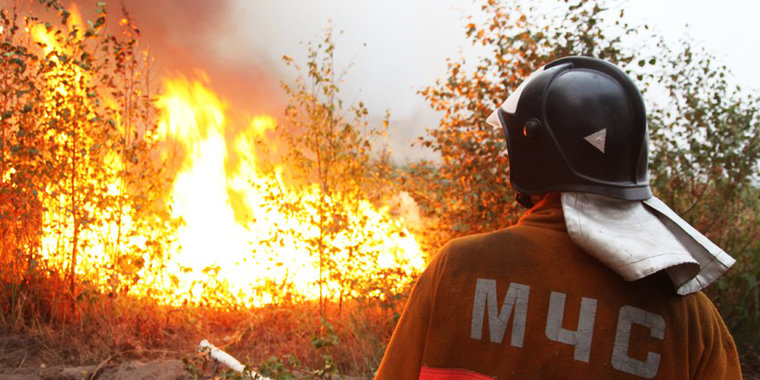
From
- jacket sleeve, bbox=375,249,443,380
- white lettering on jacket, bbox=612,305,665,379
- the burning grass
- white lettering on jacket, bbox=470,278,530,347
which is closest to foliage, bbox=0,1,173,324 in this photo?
the burning grass

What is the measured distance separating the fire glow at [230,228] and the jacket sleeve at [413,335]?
407 centimetres

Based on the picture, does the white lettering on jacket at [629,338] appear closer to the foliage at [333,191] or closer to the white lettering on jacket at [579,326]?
the white lettering on jacket at [579,326]

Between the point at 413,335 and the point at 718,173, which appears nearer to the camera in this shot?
the point at 413,335

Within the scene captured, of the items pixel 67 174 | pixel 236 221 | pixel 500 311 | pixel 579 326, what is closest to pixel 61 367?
pixel 67 174

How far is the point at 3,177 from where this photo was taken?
17.3ft

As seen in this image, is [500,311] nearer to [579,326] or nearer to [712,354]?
[579,326]

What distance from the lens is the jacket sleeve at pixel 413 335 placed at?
1.40m

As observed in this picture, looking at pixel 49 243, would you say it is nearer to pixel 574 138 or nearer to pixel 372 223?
pixel 372 223

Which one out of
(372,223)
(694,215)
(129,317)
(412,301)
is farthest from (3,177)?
(694,215)

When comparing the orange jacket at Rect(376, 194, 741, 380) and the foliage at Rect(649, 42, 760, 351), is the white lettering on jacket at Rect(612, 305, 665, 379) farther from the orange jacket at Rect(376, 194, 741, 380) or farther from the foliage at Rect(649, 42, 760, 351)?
the foliage at Rect(649, 42, 760, 351)

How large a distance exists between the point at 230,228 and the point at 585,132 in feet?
19.6

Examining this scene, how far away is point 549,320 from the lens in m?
1.31

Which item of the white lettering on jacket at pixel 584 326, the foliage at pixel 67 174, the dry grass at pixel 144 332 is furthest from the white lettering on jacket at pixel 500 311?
the foliage at pixel 67 174

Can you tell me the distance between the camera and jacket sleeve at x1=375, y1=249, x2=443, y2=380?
4.58 feet
